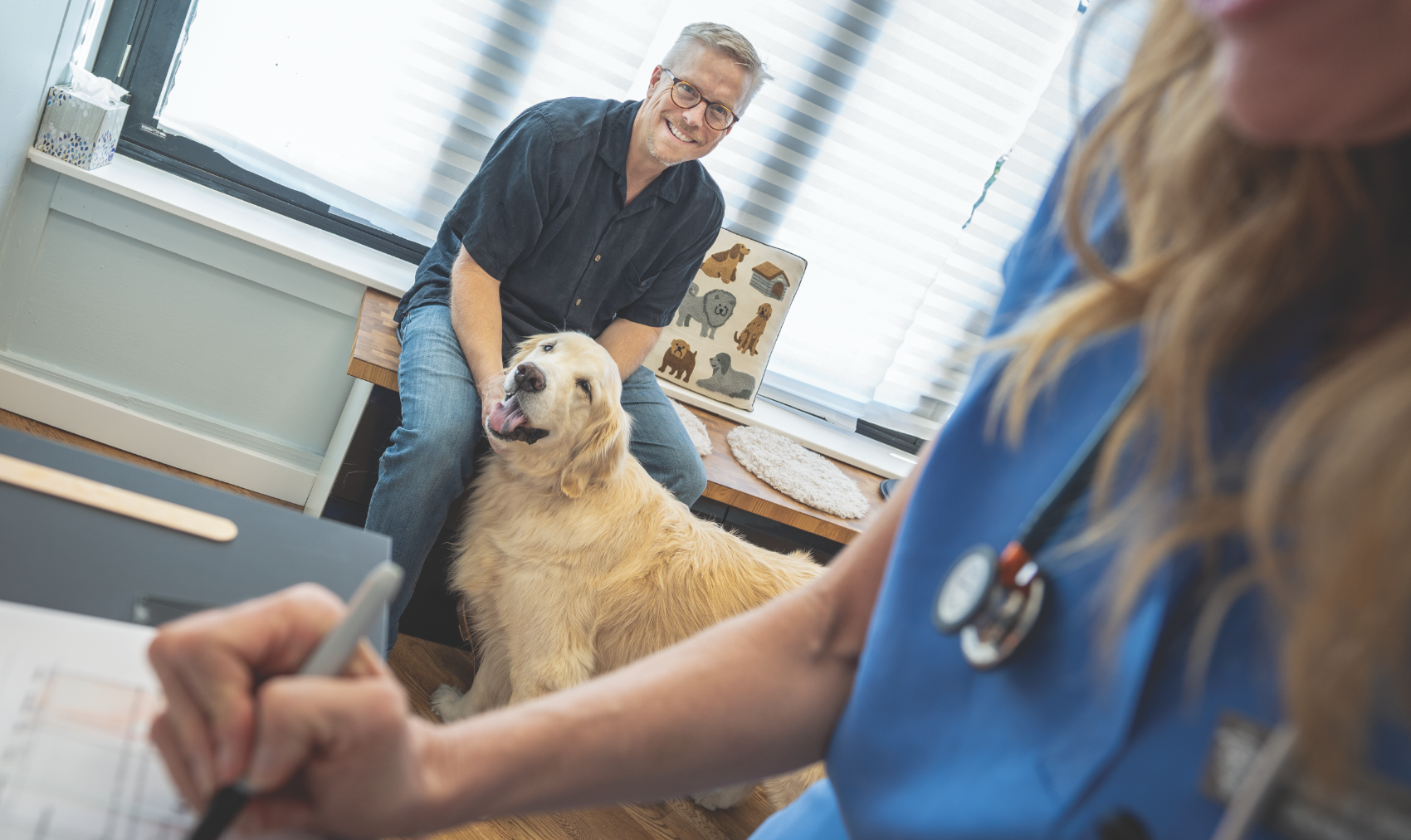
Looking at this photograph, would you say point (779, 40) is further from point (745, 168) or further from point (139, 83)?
point (139, 83)

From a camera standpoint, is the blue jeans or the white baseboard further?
the white baseboard

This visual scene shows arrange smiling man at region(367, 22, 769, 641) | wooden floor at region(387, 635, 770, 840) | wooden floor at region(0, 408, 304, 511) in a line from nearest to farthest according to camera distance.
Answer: wooden floor at region(387, 635, 770, 840) → smiling man at region(367, 22, 769, 641) → wooden floor at region(0, 408, 304, 511)

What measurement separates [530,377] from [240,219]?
1258mm

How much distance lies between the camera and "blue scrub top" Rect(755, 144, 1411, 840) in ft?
1.23

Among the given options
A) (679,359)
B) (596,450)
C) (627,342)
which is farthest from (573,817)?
(679,359)

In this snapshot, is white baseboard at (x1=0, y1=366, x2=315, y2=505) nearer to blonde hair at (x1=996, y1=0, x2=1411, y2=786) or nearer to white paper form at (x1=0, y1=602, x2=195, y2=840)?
white paper form at (x1=0, y1=602, x2=195, y2=840)

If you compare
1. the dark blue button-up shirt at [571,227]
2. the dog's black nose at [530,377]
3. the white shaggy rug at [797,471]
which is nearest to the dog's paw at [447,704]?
the dog's black nose at [530,377]

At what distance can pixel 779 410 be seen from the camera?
3.40m

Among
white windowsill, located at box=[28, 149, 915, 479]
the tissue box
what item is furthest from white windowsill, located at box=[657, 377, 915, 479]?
the tissue box

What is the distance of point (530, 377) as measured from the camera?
6.42 feet

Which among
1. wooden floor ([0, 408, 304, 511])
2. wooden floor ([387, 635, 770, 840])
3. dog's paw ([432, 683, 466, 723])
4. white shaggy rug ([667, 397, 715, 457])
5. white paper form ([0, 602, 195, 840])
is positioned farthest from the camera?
white shaggy rug ([667, 397, 715, 457])

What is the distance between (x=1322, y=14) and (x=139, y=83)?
10.7ft

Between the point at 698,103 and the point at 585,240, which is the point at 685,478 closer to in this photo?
the point at 585,240

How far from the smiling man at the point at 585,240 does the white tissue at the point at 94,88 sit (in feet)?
3.28
